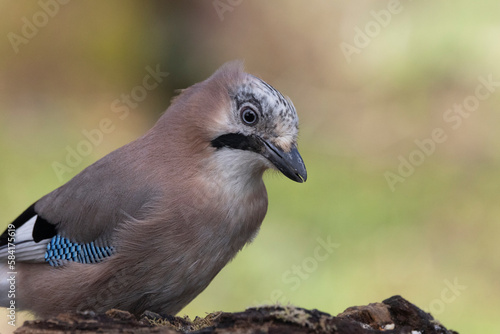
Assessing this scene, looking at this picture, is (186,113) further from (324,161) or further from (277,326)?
(324,161)

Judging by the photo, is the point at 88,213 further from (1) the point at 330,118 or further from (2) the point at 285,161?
(1) the point at 330,118

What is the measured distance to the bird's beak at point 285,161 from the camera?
12.7 ft

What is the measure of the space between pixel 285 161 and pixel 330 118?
5.01m

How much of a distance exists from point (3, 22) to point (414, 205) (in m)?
5.71

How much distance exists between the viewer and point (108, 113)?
9.08 metres

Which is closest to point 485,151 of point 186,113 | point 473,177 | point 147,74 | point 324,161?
point 473,177

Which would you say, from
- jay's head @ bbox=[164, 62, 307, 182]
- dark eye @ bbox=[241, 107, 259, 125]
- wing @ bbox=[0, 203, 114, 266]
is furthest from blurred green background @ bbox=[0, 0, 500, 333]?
dark eye @ bbox=[241, 107, 259, 125]

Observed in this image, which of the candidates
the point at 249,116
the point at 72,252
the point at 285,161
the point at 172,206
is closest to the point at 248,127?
the point at 249,116

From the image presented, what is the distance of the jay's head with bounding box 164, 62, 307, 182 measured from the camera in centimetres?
389

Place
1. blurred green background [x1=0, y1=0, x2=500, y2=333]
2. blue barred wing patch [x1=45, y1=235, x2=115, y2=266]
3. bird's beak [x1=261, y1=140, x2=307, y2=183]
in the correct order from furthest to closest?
1. blurred green background [x1=0, y1=0, x2=500, y2=333]
2. blue barred wing patch [x1=45, y1=235, x2=115, y2=266]
3. bird's beak [x1=261, y1=140, x2=307, y2=183]

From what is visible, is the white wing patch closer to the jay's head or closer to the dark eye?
the jay's head

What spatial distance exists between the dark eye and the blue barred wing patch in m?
1.09

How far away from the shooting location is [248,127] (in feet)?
12.9

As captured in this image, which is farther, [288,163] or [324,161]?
[324,161]
